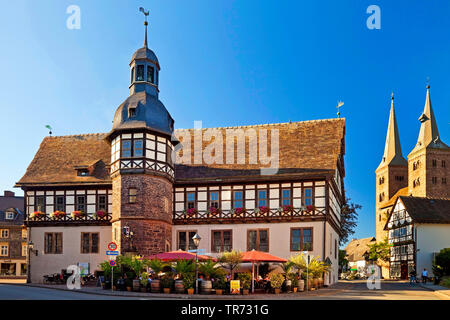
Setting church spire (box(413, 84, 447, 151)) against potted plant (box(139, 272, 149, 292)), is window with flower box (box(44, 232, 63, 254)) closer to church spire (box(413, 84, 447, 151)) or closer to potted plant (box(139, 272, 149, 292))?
potted plant (box(139, 272, 149, 292))

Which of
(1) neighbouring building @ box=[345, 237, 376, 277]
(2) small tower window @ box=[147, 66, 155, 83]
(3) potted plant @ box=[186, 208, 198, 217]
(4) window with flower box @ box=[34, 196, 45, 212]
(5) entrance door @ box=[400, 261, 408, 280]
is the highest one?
(2) small tower window @ box=[147, 66, 155, 83]

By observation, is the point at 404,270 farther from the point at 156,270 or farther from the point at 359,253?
the point at 156,270

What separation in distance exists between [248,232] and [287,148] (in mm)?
6808

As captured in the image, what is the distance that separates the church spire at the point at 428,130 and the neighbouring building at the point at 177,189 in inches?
2558

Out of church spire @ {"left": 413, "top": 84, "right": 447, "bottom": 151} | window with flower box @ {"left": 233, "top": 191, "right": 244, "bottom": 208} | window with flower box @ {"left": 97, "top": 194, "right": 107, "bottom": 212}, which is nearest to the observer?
window with flower box @ {"left": 233, "top": 191, "right": 244, "bottom": 208}

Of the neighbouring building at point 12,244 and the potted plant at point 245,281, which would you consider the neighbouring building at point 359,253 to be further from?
the potted plant at point 245,281

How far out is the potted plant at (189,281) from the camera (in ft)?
92.9

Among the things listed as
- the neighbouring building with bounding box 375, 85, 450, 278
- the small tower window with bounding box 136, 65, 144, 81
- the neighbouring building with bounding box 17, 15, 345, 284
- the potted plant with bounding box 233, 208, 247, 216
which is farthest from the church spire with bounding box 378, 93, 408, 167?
→ the small tower window with bounding box 136, 65, 144, 81

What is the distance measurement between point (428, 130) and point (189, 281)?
8465cm

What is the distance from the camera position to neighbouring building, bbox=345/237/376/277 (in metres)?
97.7

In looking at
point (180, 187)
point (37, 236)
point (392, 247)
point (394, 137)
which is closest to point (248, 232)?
point (180, 187)

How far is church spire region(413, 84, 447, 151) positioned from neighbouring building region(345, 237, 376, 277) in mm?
21737

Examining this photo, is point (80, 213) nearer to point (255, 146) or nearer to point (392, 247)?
point (255, 146)

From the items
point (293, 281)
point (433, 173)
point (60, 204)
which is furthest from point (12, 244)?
point (433, 173)
